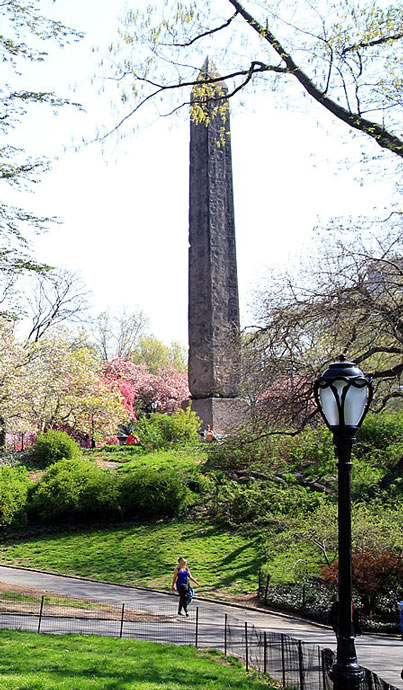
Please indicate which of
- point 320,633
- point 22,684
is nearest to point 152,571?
point 320,633

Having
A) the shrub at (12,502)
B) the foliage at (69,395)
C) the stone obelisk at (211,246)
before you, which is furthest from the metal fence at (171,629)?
the foliage at (69,395)

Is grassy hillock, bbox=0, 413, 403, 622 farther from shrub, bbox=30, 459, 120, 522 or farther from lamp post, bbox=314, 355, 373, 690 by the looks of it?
lamp post, bbox=314, 355, 373, 690

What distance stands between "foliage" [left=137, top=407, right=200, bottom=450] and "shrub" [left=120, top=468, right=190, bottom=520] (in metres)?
4.99

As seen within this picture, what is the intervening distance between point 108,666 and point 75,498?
14717 mm

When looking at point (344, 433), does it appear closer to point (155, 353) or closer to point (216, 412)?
point (216, 412)

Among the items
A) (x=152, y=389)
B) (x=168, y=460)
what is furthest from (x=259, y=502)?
(x=152, y=389)

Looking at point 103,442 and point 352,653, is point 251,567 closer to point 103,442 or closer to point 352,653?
point 352,653

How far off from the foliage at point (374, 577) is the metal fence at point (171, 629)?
259 centimetres

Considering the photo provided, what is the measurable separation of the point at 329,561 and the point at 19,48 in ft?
42.2

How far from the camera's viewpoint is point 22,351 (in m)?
35.1

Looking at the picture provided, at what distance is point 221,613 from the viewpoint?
15.1 m

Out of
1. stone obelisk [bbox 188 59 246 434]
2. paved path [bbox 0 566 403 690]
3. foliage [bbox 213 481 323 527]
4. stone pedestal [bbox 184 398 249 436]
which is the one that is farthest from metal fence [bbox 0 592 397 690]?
stone pedestal [bbox 184 398 249 436]

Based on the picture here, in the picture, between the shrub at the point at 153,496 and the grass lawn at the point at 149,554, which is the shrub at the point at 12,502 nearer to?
the grass lawn at the point at 149,554

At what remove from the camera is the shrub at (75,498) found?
2375 cm
